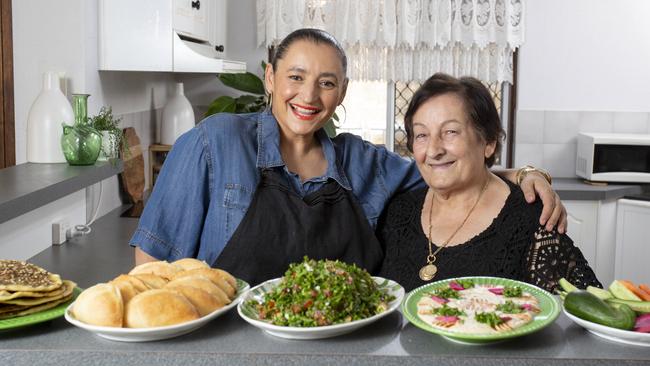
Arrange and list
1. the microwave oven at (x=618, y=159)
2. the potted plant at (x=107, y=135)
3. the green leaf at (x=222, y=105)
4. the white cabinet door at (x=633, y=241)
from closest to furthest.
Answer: the potted plant at (x=107, y=135), the white cabinet door at (x=633, y=241), the microwave oven at (x=618, y=159), the green leaf at (x=222, y=105)

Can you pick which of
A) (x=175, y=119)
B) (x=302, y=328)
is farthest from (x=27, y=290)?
(x=175, y=119)

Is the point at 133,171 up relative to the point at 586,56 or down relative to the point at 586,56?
down

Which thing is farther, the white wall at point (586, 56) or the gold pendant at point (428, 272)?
the white wall at point (586, 56)

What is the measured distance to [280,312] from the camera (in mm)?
1086

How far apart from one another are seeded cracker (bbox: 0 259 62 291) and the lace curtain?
339 cm

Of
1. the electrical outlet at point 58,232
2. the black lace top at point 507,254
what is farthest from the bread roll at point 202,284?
the electrical outlet at point 58,232

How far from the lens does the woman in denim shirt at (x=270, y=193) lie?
1776 mm

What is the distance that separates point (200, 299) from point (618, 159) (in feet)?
10.8

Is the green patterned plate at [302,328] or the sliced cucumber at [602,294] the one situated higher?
the sliced cucumber at [602,294]

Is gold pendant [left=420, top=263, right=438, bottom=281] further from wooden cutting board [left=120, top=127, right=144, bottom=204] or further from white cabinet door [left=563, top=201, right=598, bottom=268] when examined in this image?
white cabinet door [left=563, top=201, right=598, bottom=268]

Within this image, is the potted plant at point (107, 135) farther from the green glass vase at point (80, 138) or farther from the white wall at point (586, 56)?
the white wall at point (586, 56)

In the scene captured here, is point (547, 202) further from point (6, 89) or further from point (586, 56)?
point (586, 56)

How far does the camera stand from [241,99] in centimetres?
428

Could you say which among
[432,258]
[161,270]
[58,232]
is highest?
[161,270]
